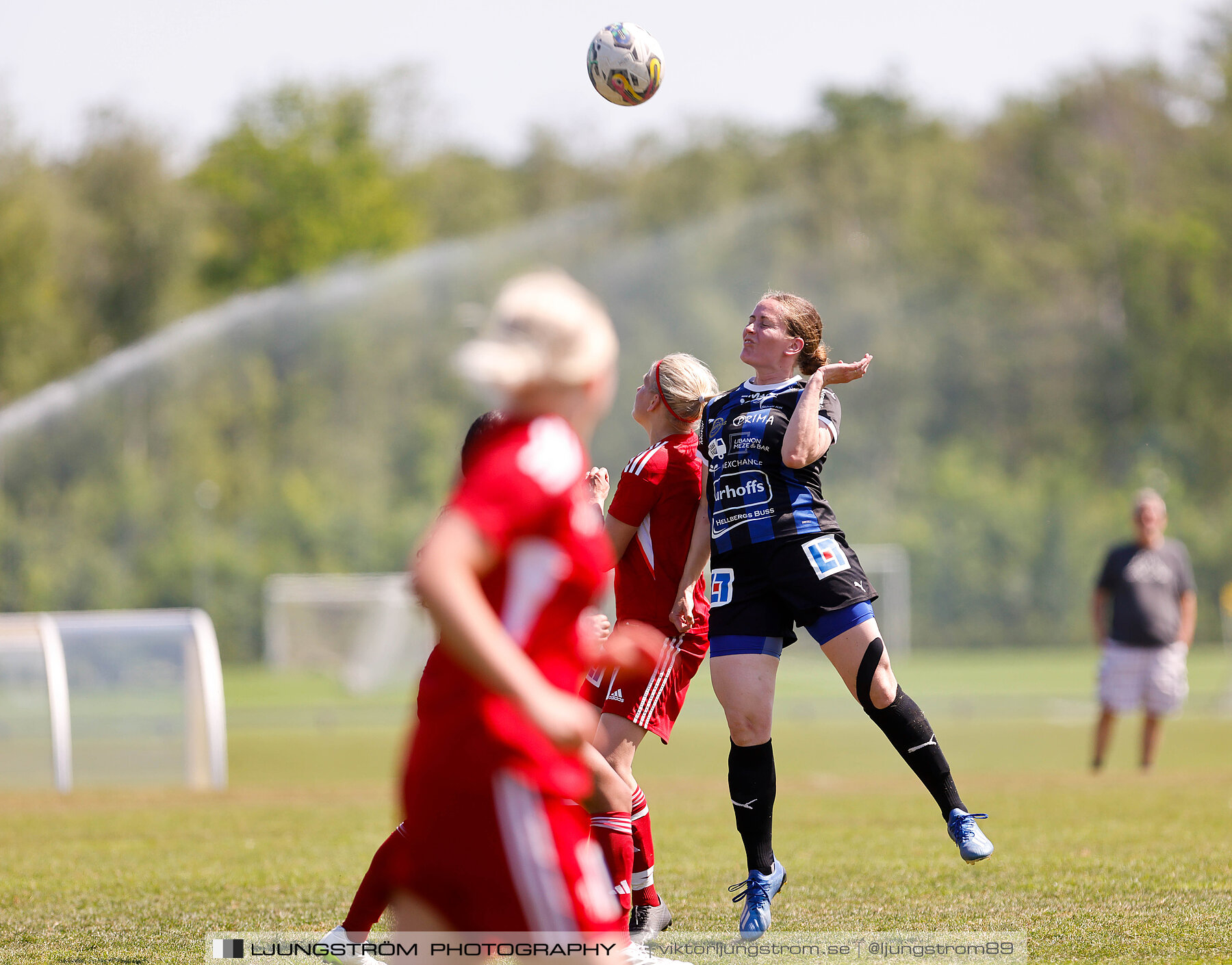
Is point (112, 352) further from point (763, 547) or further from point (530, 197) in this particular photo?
point (763, 547)

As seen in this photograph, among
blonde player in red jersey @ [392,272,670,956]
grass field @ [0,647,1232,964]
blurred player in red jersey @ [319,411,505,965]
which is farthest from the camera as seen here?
grass field @ [0,647,1232,964]

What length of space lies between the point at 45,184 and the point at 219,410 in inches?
361

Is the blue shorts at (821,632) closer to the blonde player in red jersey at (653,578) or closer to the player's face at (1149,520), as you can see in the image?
the blonde player in red jersey at (653,578)

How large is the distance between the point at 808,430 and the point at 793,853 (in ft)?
10.9

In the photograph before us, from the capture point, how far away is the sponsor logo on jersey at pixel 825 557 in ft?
18.2

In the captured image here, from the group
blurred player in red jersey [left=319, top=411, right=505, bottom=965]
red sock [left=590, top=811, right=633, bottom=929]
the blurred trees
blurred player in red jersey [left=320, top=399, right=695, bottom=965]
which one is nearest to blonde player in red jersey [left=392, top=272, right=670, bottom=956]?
blurred player in red jersey [left=320, top=399, right=695, bottom=965]

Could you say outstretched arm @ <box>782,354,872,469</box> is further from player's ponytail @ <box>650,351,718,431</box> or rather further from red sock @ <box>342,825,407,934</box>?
red sock @ <box>342,825,407,934</box>

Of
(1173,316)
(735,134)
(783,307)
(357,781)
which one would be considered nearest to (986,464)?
(1173,316)

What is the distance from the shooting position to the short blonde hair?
2.93 meters

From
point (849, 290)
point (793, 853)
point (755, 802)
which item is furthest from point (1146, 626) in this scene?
point (849, 290)

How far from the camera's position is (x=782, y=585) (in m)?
5.54

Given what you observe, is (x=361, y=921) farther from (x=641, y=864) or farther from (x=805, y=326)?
(x=805, y=326)

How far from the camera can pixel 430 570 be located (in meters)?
2.73

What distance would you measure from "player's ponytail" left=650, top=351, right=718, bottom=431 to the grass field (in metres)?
1.99
